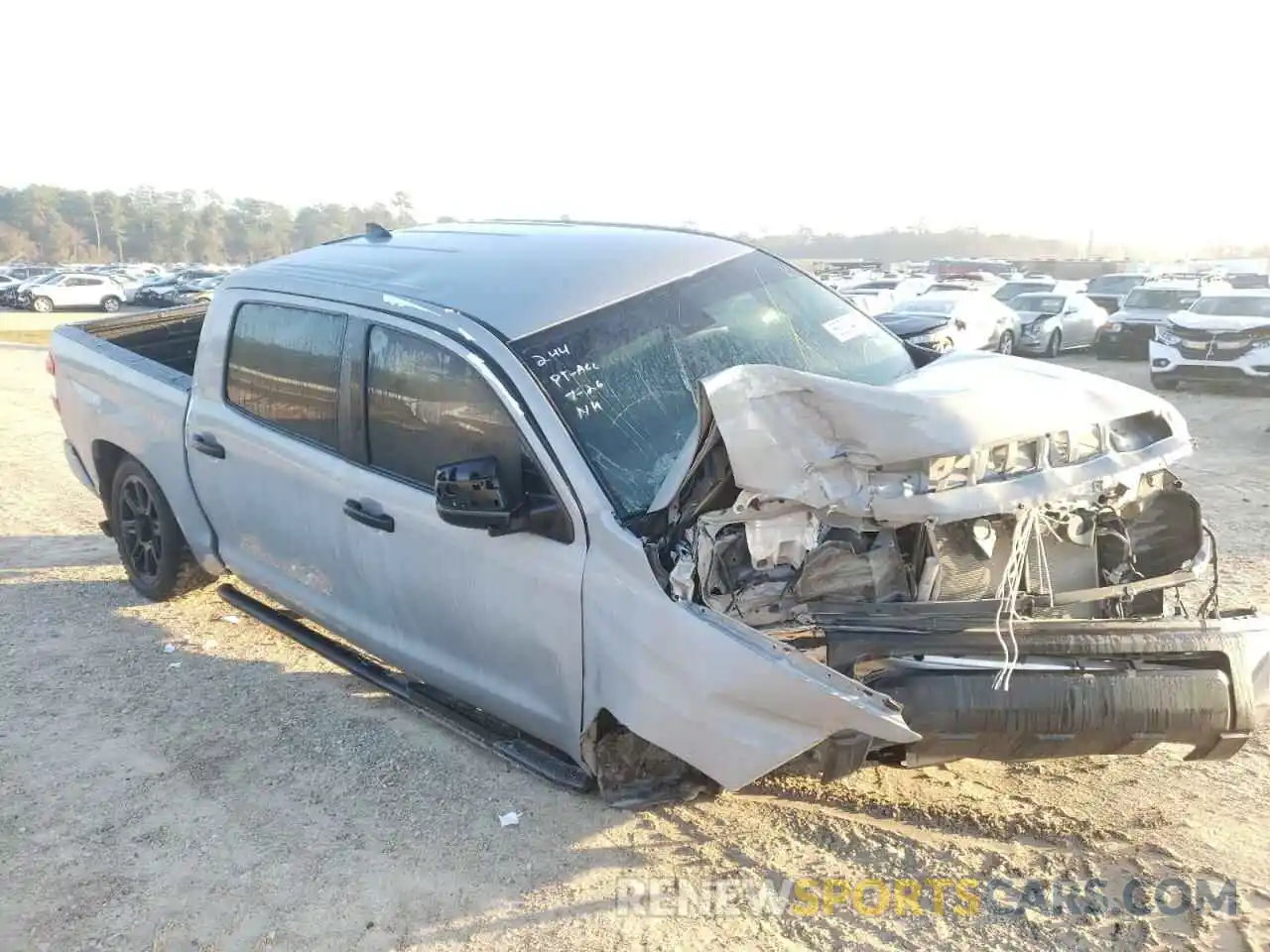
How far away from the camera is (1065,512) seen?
10.5 feet

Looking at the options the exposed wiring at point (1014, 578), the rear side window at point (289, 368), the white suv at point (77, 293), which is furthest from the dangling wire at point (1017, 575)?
the white suv at point (77, 293)

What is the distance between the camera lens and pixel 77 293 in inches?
1389

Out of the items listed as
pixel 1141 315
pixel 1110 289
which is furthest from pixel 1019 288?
pixel 1110 289

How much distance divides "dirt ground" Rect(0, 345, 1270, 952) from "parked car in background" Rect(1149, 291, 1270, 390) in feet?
36.8

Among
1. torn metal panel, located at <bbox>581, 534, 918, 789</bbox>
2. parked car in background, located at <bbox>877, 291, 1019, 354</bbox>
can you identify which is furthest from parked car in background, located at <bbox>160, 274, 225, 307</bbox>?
torn metal panel, located at <bbox>581, 534, 918, 789</bbox>

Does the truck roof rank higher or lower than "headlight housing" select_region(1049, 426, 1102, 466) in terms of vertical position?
higher

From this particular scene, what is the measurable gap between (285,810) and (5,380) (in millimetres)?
13581

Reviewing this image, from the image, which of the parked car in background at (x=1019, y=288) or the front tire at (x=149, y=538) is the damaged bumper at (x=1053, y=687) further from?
the parked car in background at (x=1019, y=288)

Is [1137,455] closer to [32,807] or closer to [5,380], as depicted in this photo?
[32,807]

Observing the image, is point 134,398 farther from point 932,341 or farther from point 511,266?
point 932,341

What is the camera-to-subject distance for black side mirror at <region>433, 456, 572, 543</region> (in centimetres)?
306

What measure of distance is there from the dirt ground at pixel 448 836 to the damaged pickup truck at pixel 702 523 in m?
0.27

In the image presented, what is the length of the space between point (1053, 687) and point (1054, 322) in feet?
57.0

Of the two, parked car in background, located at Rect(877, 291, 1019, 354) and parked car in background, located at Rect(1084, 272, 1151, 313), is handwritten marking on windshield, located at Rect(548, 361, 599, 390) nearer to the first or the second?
parked car in background, located at Rect(877, 291, 1019, 354)
